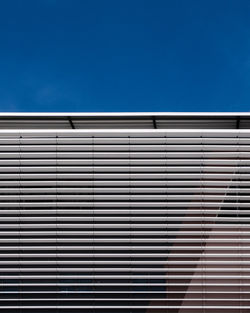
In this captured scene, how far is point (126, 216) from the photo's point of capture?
15148 mm

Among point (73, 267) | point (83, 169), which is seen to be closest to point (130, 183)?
point (83, 169)

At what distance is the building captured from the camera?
48.4ft

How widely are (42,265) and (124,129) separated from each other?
147 inches

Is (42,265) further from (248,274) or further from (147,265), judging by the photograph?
(248,274)

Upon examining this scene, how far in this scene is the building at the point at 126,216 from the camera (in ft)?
48.4

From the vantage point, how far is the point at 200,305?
579 inches

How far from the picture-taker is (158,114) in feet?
50.5

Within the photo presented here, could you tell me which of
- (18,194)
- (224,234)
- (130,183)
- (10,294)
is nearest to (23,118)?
(18,194)

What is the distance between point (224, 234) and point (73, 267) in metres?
3.50

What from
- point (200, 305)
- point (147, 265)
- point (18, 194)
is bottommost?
point (200, 305)

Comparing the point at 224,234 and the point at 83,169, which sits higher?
the point at 83,169

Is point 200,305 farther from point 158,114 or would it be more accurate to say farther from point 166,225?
point 158,114

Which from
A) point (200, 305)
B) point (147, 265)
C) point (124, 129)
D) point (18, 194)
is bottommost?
point (200, 305)

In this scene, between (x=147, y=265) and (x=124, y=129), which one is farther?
(x=124, y=129)
